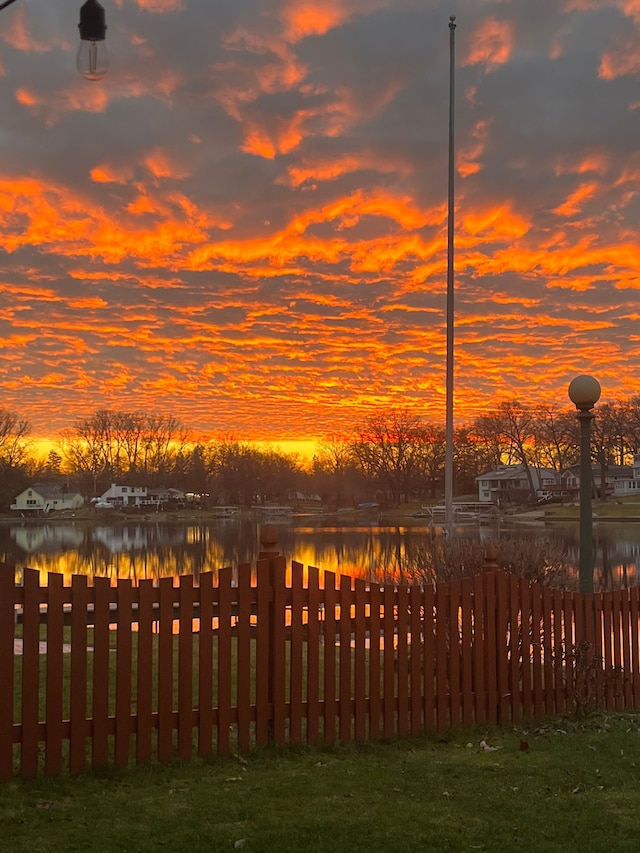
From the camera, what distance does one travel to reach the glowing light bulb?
5.70 metres

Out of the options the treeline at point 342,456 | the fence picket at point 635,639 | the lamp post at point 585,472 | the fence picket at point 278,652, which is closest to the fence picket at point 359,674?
the fence picket at point 278,652

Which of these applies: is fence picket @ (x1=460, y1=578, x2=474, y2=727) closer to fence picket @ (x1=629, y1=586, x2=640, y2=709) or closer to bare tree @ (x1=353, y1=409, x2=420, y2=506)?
fence picket @ (x1=629, y1=586, x2=640, y2=709)

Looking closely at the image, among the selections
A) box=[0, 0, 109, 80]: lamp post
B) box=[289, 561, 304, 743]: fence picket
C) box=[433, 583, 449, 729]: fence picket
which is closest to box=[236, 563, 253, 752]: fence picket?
box=[289, 561, 304, 743]: fence picket

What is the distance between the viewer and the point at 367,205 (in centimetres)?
2284

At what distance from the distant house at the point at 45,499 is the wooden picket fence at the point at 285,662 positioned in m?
101

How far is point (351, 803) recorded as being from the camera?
5.12m

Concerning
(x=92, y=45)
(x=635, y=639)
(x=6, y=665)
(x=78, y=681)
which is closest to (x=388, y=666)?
(x=78, y=681)

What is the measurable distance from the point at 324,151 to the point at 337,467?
297 ft

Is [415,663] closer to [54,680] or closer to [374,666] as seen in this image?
[374,666]

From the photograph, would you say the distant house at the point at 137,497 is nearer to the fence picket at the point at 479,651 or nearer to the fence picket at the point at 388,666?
the fence picket at the point at 479,651

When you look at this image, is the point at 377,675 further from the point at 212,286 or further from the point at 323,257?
the point at 212,286

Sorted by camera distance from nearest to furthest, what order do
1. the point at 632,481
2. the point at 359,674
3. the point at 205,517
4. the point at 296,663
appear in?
1. the point at 296,663
2. the point at 359,674
3. the point at 205,517
4. the point at 632,481

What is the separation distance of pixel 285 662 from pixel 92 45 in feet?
14.9

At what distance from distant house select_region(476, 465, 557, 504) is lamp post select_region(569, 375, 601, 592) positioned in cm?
9955
